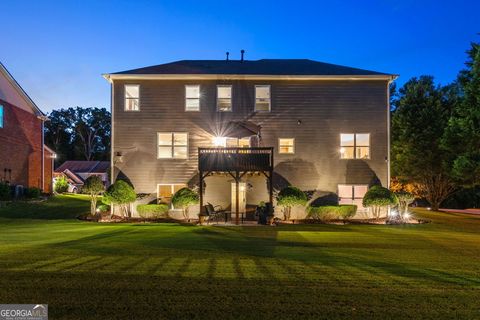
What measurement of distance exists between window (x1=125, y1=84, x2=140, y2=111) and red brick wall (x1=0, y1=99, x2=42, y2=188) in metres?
11.1

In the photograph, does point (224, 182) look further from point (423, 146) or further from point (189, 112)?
point (423, 146)

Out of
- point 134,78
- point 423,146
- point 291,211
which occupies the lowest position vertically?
point 291,211

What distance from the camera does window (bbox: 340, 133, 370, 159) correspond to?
19.3 meters

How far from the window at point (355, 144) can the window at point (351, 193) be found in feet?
5.52

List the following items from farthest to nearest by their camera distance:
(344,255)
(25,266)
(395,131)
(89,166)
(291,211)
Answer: (89,166)
(395,131)
(291,211)
(344,255)
(25,266)

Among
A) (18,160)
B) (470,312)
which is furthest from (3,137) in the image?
(470,312)

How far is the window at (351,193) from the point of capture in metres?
19.1

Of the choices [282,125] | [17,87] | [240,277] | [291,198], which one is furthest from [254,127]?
[17,87]

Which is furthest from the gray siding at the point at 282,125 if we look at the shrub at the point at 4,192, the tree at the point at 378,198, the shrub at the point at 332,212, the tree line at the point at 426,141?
the tree line at the point at 426,141

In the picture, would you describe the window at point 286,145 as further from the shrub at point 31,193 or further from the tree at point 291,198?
the shrub at point 31,193

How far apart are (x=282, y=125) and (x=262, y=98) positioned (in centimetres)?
186

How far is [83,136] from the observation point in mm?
70688

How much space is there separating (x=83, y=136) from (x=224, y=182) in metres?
60.0

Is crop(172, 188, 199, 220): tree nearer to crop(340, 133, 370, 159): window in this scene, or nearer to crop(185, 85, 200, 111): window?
crop(185, 85, 200, 111): window
